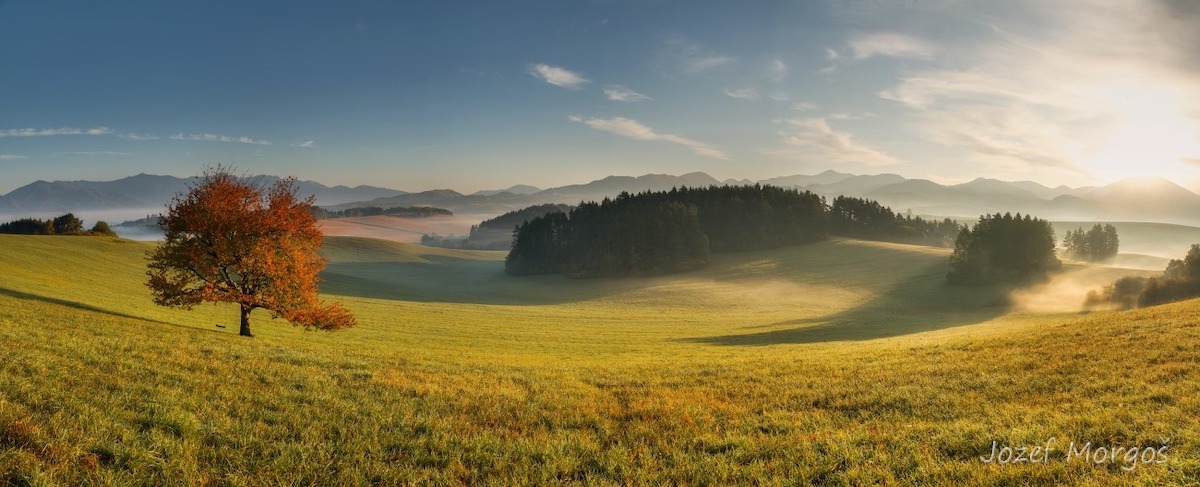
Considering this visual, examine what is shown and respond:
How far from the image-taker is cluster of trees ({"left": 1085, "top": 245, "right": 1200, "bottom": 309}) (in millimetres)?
45031

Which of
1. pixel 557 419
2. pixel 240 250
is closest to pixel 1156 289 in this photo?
pixel 557 419

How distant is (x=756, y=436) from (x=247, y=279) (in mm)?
28180

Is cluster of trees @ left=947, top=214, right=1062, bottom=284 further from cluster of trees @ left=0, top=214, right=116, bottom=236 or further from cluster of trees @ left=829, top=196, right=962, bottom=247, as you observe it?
cluster of trees @ left=0, top=214, right=116, bottom=236

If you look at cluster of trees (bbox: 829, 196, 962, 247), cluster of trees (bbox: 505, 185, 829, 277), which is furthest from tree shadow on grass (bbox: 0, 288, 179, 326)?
cluster of trees (bbox: 829, 196, 962, 247)

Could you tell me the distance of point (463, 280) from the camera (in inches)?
4215

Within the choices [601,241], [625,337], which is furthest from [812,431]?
[601,241]

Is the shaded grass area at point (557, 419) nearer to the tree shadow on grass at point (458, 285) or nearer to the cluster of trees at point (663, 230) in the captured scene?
the tree shadow on grass at point (458, 285)

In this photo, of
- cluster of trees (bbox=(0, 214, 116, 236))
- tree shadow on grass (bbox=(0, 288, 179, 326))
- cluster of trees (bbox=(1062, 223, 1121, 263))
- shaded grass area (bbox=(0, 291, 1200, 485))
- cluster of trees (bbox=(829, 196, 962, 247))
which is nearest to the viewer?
shaded grass area (bbox=(0, 291, 1200, 485))

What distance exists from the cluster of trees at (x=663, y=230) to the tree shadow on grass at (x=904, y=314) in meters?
37.8

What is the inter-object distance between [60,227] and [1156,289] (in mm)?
152439

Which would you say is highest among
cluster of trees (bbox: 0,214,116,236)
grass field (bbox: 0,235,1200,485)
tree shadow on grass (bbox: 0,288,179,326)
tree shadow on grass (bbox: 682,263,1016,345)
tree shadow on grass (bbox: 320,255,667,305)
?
cluster of trees (bbox: 0,214,116,236)

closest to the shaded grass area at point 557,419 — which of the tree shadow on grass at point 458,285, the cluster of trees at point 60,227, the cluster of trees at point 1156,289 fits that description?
the cluster of trees at point 1156,289

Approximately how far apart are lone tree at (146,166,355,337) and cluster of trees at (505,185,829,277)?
246ft

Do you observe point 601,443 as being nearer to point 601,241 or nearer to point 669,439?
point 669,439
